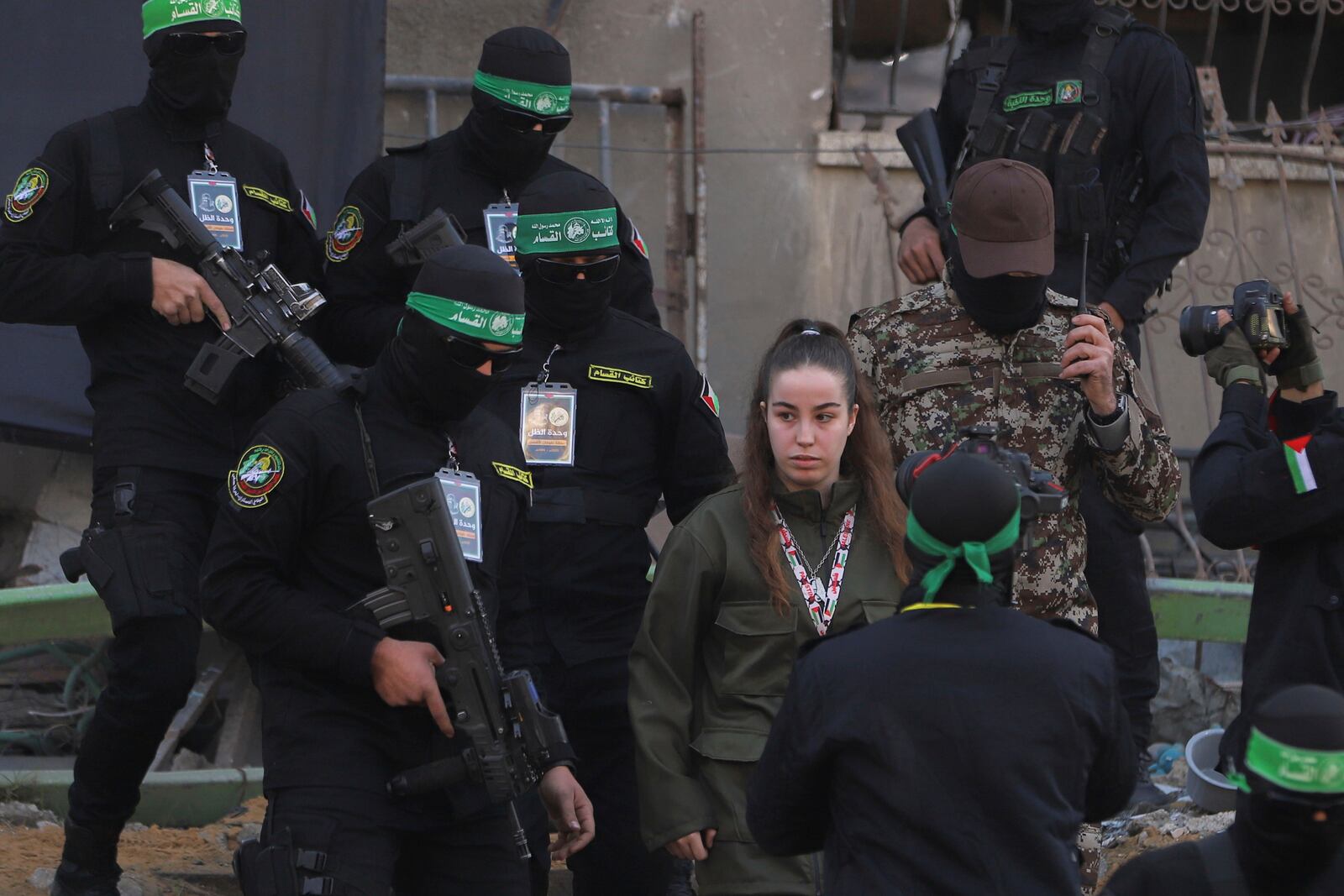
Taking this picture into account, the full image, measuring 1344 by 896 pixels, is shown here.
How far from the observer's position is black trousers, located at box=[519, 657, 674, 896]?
437 centimetres

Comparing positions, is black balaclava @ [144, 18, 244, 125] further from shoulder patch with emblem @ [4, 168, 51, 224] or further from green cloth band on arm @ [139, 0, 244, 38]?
shoulder patch with emblem @ [4, 168, 51, 224]

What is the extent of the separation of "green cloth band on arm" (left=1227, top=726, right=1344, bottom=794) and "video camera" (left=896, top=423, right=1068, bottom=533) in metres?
0.70

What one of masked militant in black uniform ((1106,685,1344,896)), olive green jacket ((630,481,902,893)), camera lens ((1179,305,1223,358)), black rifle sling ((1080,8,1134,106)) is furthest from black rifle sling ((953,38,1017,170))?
masked militant in black uniform ((1106,685,1344,896))

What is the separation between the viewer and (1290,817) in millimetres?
2561

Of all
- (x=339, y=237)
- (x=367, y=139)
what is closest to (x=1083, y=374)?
(x=339, y=237)

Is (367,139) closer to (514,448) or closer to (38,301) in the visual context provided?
(38,301)

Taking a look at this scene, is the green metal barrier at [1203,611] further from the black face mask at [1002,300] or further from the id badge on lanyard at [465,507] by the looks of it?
the id badge on lanyard at [465,507]

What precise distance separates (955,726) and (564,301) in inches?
75.7

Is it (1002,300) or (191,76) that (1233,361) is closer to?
(1002,300)

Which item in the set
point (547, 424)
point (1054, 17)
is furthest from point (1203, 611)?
point (547, 424)

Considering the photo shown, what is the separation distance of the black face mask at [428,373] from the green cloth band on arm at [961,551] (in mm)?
1157

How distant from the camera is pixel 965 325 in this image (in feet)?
14.2

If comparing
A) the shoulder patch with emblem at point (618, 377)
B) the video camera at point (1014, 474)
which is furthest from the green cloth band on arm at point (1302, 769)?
the shoulder patch with emblem at point (618, 377)

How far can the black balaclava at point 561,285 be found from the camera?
4.41 m
